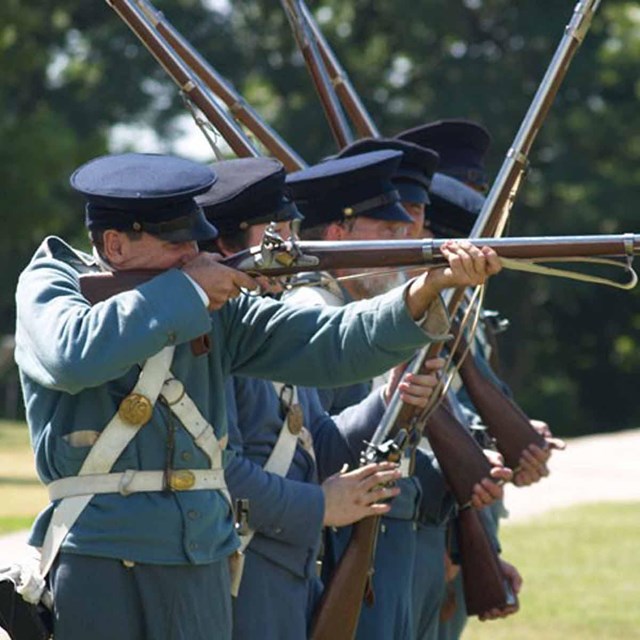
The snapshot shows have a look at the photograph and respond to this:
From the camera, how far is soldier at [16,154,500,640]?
4.84 m

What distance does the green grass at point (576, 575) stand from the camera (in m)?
10.8

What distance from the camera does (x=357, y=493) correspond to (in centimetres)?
598

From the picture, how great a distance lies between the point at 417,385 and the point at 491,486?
84 cm

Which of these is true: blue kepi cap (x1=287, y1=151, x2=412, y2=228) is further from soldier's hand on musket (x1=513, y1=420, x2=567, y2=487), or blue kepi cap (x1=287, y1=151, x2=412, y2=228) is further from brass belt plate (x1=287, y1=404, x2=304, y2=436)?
soldier's hand on musket (x1=513, y1=420, x2=567, y2=487)

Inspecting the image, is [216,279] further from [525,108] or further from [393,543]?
[525,108]

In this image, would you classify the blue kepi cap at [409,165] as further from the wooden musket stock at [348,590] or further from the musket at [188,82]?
the wooden musket stock at [348,590]

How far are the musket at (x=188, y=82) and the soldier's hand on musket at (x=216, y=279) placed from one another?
2244mm

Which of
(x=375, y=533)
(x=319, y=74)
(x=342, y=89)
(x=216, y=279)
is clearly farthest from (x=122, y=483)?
(x=342, y=89)

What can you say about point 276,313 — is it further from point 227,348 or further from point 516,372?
point 516,372

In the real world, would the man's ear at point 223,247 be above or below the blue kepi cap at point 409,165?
above

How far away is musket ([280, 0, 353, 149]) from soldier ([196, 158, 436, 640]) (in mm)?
2272

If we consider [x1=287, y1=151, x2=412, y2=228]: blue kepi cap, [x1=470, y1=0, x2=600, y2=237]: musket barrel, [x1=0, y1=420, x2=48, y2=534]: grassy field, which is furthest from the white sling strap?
Answer: [x1=0, y1=420, x2=48, y2=534]: grassy field

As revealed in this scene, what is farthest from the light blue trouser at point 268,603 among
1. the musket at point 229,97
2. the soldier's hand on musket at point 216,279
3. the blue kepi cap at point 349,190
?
the musket at point 229,97

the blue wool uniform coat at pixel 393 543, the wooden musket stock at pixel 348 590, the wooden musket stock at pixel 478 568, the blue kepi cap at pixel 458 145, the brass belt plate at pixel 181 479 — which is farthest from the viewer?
the blue kepi cap at pixel 458 145
